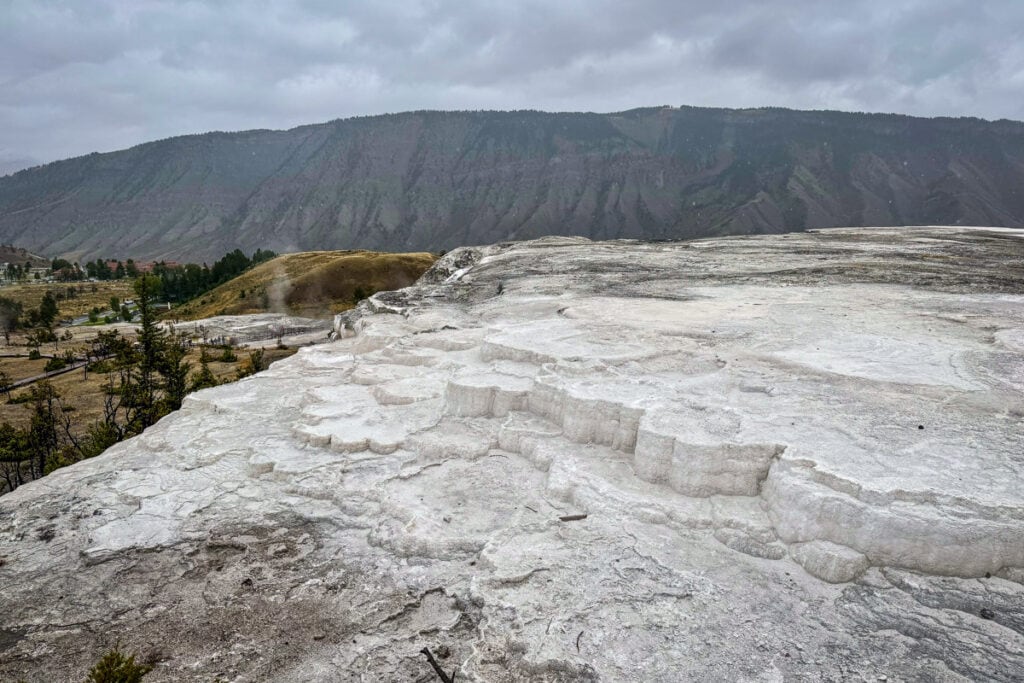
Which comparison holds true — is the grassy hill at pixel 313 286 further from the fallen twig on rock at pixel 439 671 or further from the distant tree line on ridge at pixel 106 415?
the fallen twig on rock at pixel 439 671

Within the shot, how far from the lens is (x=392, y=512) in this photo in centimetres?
853

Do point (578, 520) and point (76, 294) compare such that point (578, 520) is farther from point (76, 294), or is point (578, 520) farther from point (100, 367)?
point (76, 294)

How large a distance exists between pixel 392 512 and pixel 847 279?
17066 millimetres

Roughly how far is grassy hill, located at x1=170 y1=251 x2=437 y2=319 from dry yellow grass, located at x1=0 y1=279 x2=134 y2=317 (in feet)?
59.3

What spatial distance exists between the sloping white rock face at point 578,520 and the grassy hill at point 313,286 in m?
52.2

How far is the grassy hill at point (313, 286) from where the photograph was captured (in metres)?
63.3

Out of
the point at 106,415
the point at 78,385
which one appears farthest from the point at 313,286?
the point at 106,415

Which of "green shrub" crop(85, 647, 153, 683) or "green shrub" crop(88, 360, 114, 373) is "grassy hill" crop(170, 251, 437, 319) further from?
"green shrub" crop(85, 647, 153, 683)

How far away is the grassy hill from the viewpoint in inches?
2494

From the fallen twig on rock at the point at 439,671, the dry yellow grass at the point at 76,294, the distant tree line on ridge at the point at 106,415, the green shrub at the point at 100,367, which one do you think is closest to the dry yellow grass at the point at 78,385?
the green shrub at the point at 100,367

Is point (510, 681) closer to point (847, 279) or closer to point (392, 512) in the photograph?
point (392, 512)

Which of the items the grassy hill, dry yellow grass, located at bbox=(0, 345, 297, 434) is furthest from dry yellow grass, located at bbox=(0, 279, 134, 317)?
dry yellow grass, located at bbox=(0, 345, 297, 434)

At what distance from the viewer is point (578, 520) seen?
7.74 metres

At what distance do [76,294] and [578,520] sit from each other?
10552 cm
